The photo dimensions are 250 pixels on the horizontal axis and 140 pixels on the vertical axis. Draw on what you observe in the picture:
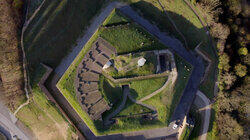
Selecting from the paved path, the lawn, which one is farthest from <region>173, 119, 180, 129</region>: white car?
the lawn

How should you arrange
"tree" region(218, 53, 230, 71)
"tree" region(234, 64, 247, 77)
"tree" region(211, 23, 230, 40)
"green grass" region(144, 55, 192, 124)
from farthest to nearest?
1. "tree" region(218, 53, 230, 71)
2. "green grass" region(144, 55, 192, 124)
3. "tree" region(234, 64, 247, 77)
4. "tree" region(211, 23, 230, 40)

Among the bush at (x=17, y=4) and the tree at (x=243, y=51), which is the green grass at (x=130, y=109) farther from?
the bush at (x=17, y=4)

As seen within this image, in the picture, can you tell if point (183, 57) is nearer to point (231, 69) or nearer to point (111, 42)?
point (231, 69)

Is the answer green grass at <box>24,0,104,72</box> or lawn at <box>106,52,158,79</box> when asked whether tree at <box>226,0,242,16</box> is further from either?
green grass at <box>24,0,104,72</box>

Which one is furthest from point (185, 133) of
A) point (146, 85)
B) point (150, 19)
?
point (150, 19)

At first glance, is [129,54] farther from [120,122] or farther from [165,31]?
[120,122]
